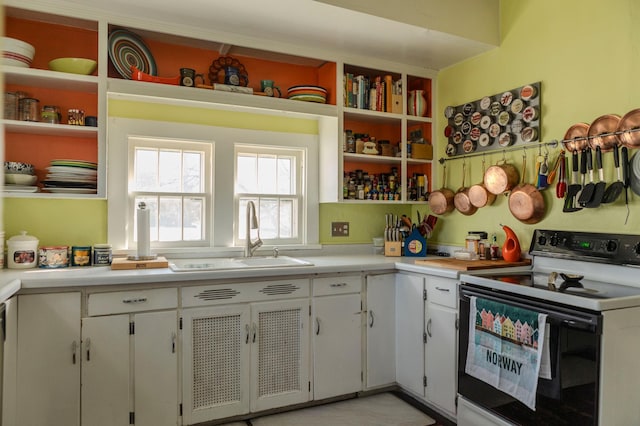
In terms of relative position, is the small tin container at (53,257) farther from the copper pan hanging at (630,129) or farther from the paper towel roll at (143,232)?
the copper pan hanging at (630,129)

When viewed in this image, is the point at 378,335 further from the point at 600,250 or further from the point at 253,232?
the point at 600,250

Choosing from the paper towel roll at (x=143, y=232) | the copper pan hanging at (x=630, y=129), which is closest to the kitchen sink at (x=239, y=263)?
the paper towel roll at (x=143, y=232)

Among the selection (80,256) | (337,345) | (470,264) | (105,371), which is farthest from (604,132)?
(80,256)

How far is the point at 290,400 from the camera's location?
261 cm

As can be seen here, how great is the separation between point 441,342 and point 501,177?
1144 mm

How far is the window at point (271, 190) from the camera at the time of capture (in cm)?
318

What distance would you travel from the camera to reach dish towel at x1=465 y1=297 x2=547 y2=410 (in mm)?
1863

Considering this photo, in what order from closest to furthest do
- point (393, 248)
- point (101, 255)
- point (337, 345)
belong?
point (101, 255) → point (337, 345) → point (393, 248)

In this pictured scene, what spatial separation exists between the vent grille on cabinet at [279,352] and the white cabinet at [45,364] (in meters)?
0.97

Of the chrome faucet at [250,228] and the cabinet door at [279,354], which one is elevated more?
the chrome faucet at [250,228]

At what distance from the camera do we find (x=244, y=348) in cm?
248

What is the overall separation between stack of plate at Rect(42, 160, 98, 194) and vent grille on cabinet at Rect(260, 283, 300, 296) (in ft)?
3.82

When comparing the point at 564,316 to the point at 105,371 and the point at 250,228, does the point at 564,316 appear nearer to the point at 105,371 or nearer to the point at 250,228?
the point at 250,228

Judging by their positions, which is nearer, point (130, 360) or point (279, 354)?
point (130, 360)
